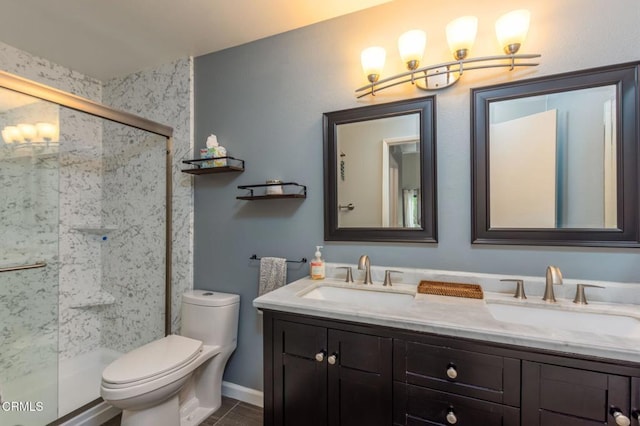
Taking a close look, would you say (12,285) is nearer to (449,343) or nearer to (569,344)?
(449,343)

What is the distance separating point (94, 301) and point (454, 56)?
3.03 m

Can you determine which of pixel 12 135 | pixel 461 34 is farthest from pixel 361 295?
pixel 12 135

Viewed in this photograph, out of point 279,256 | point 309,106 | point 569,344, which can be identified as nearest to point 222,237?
point 279,256

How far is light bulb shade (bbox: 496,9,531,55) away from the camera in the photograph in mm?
1217

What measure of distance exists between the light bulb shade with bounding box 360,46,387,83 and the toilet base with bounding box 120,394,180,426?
1960 millimetres

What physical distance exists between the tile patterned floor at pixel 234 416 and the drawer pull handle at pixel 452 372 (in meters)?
1.29

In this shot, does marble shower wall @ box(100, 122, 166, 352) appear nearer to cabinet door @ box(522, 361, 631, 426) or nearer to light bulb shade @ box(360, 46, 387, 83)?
light bulb shade @ box(360, 46, 387, 83)

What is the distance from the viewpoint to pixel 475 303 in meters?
1.16

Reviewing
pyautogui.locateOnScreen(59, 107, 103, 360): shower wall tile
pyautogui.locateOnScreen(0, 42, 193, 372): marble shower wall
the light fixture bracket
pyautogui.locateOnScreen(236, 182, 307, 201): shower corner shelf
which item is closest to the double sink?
pyautogui.locateOnScreen(236, 182, 307, 201): shower corner shelf

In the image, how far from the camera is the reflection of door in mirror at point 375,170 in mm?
1498

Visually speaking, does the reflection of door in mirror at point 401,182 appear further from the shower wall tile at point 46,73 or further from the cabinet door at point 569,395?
the shower wall tile at point 46,73

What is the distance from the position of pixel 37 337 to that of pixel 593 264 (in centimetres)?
307

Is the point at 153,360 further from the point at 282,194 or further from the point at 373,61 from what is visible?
the point at 373,61

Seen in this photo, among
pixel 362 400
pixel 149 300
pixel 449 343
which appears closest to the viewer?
pixel 449 343
